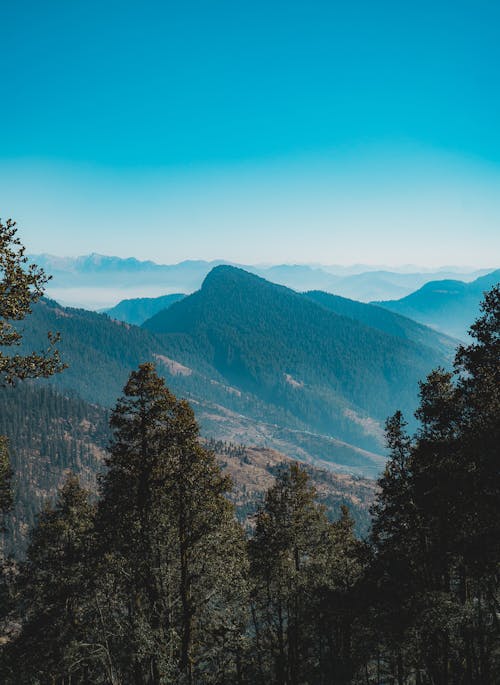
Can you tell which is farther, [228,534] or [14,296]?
[228,534]

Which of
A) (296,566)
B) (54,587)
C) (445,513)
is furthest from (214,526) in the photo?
(296,566)

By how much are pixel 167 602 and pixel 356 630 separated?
64.8 ft

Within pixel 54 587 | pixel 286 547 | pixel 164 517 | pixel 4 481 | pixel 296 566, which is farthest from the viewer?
pixel 296 566

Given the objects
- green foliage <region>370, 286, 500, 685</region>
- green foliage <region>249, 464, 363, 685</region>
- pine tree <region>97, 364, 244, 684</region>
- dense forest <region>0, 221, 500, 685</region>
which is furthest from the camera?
green foliage <region>249, 464, 363, 685</region>

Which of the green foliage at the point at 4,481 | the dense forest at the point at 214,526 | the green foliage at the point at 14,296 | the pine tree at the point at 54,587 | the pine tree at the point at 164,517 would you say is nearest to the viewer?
the green foliage at the point at 14,296

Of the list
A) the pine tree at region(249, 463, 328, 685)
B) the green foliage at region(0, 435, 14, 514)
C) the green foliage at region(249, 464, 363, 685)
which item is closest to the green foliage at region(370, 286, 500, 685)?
the green foliage at region(249, 464, 363, 685)

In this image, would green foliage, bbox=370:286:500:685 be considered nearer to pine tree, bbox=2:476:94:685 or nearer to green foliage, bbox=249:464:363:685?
green foliage, bbox=249:464:363:685

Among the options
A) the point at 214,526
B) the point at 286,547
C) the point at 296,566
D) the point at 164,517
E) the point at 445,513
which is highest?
the point at 445,513

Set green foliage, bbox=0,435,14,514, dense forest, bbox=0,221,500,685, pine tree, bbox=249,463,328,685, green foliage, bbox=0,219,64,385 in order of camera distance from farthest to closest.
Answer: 1. pine tree, bbox=249,463,328,685
2. green foliage, bbox=0,435,14,514
3. dense forest, bbox=0,221,500,685
4. green foliage, bbox=0,219,64,385

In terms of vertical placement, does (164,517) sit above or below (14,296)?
below

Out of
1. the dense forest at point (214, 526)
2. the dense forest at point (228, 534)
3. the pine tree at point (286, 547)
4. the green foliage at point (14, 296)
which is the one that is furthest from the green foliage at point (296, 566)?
the green foliage at point (14, 296)

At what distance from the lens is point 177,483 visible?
20.2 metres

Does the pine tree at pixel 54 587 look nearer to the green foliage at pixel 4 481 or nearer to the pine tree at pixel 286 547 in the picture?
the green foliage at pixel 4 481

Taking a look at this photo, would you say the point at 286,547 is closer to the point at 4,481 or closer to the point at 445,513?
the point at 445,513
